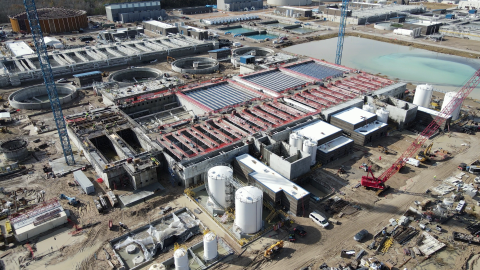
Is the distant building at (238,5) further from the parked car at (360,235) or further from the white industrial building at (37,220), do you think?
the parked car at (360,235)

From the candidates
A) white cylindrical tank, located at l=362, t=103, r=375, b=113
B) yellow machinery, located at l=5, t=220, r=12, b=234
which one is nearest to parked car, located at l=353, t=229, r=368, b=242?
white cylindrical tank, located at l=362, t=103, r=375, b=113

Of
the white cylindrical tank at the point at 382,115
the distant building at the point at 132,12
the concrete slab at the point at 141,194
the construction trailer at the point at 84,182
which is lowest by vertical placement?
the concrete slab at the point at 141,194

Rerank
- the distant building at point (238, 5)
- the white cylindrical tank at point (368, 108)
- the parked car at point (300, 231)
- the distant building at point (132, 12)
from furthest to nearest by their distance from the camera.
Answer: the distant building at point (238, 5) → the distant building at point (132, 12) → the white cylindrical tank at point (368, 108) → the parked car at point (300, 231)

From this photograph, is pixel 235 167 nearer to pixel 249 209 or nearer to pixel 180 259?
pixel 249 209

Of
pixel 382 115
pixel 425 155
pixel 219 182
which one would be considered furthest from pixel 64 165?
pixel 425 155

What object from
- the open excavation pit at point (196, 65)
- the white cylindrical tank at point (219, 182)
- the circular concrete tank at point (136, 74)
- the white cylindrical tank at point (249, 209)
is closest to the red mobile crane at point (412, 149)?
the white cylindrical tank at point (249, 209)

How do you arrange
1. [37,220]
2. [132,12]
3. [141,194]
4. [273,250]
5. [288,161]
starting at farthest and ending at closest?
[132,12], [288,161], [141,194], [37,220], [273,250]

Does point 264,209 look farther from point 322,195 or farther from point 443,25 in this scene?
point 443,25
